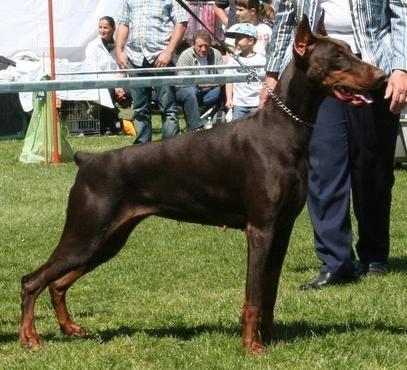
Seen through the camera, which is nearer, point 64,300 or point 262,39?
point 64,300

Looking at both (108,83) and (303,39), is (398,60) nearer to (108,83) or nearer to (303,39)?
(303,39)

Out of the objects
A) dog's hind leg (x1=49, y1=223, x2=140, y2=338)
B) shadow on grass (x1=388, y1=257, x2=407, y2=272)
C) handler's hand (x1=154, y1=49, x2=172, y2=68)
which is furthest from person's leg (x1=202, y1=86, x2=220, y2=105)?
dog's hind leg (x1=49, y1=223, x2=140, y2=338)

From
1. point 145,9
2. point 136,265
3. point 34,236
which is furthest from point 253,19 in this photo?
point 136,265

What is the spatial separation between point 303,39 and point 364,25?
4.64 ft

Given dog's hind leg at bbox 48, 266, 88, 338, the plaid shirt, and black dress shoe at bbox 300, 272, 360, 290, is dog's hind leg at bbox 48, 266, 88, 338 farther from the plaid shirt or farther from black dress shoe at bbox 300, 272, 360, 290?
the plaid shirt

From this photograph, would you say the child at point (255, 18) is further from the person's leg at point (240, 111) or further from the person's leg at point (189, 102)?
the person's leg at point (189, 102)

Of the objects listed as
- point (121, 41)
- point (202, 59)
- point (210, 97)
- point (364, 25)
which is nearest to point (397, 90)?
point (364, 25)

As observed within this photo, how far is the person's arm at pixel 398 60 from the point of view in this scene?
5738 millimetres

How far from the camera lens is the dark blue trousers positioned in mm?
6695

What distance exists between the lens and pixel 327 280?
273 inches

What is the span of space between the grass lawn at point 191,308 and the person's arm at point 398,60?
1.21m

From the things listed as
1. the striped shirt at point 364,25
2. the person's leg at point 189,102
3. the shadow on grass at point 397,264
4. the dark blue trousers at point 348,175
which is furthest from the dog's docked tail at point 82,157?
the person's leg at point 189,102

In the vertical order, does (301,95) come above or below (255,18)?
above

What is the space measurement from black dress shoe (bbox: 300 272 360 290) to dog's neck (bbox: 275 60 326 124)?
197cm
